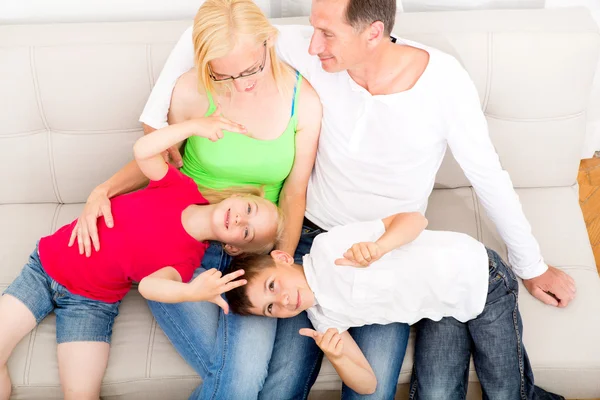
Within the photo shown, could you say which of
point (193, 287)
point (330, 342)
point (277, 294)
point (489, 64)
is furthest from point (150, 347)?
point (489, 64)

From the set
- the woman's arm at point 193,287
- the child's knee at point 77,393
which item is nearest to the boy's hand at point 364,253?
the woman's arm at point 193,287

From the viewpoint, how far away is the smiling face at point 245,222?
171cm

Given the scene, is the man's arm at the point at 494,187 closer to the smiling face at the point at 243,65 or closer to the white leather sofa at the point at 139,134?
the white leather sofa at the point at 139,134

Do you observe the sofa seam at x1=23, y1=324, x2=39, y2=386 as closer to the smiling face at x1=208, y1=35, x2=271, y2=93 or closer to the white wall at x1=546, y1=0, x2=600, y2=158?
the smiling face at x1=208, y1=35, x2=271, y2=93

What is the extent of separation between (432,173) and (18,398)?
1.29 metres

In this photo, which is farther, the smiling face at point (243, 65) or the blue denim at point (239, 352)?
the blue denim at point (239, 352)

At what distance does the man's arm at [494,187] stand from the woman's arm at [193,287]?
2.16ft

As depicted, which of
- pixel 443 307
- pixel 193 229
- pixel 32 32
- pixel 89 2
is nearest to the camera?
pixel 443 307

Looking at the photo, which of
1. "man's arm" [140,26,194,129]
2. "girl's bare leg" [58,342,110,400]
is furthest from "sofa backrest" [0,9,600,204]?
"girl's bare leg" [58,342,110,400]

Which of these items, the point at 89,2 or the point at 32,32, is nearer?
the point at 32,32

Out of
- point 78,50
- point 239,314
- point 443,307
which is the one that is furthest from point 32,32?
point 443,307

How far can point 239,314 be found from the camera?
171 cm

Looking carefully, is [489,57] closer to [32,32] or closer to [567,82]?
[567,82]

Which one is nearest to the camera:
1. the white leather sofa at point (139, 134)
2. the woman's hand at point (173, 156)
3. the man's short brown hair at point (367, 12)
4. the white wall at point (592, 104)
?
the man's short brown hair at point (367, 12)
